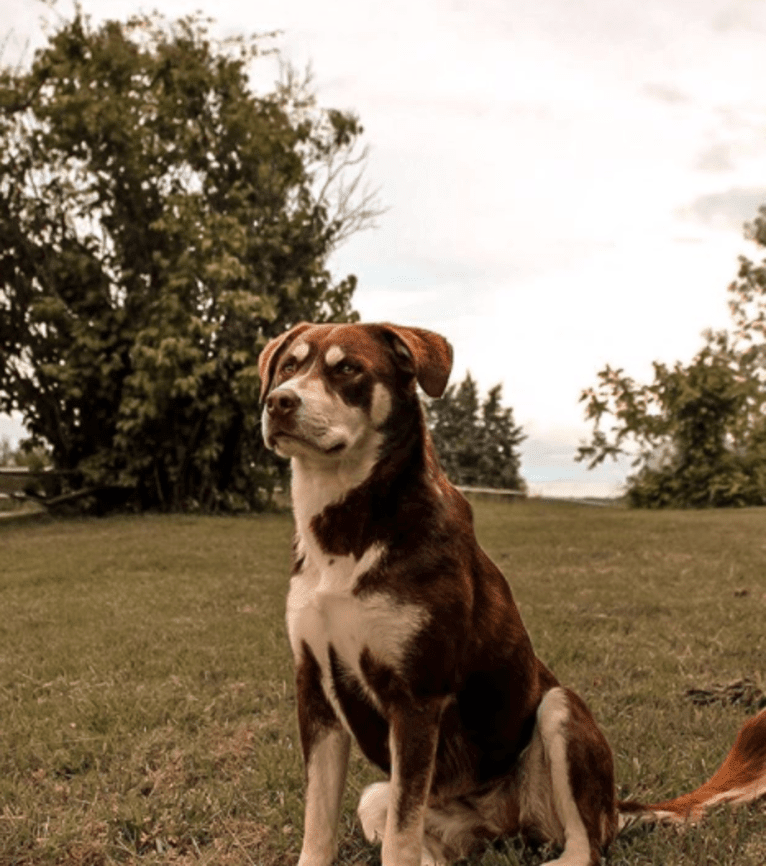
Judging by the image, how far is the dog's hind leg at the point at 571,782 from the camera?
126 inches

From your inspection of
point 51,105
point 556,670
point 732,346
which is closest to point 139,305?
point 51,105

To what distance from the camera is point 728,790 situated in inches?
146

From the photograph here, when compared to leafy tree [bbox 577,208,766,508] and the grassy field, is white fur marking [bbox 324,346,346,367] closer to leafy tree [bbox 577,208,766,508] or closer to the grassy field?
the grassy field

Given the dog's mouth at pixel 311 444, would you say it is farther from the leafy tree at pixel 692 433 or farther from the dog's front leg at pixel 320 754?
the leafy tree at pixel 692 433

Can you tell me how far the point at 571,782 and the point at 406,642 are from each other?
2.52ft

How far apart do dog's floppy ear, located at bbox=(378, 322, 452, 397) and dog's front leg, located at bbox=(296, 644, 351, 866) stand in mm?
986

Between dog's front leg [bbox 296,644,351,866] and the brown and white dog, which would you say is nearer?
the brown and white dog

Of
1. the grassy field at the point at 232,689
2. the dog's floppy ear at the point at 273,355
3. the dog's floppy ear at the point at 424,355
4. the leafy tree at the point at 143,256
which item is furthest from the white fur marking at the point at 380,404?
the leafy tree at the point at 143,256

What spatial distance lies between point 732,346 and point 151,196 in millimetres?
20156

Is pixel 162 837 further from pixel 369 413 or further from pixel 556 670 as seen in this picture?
pixel 556 670

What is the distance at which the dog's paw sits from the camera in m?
3.52

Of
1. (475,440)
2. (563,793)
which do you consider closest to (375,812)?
(563,793)

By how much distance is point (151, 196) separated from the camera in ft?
62.4

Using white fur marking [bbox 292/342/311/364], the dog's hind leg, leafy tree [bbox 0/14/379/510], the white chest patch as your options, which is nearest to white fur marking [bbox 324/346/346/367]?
white fur marking [bbox 292/342/311/364]
